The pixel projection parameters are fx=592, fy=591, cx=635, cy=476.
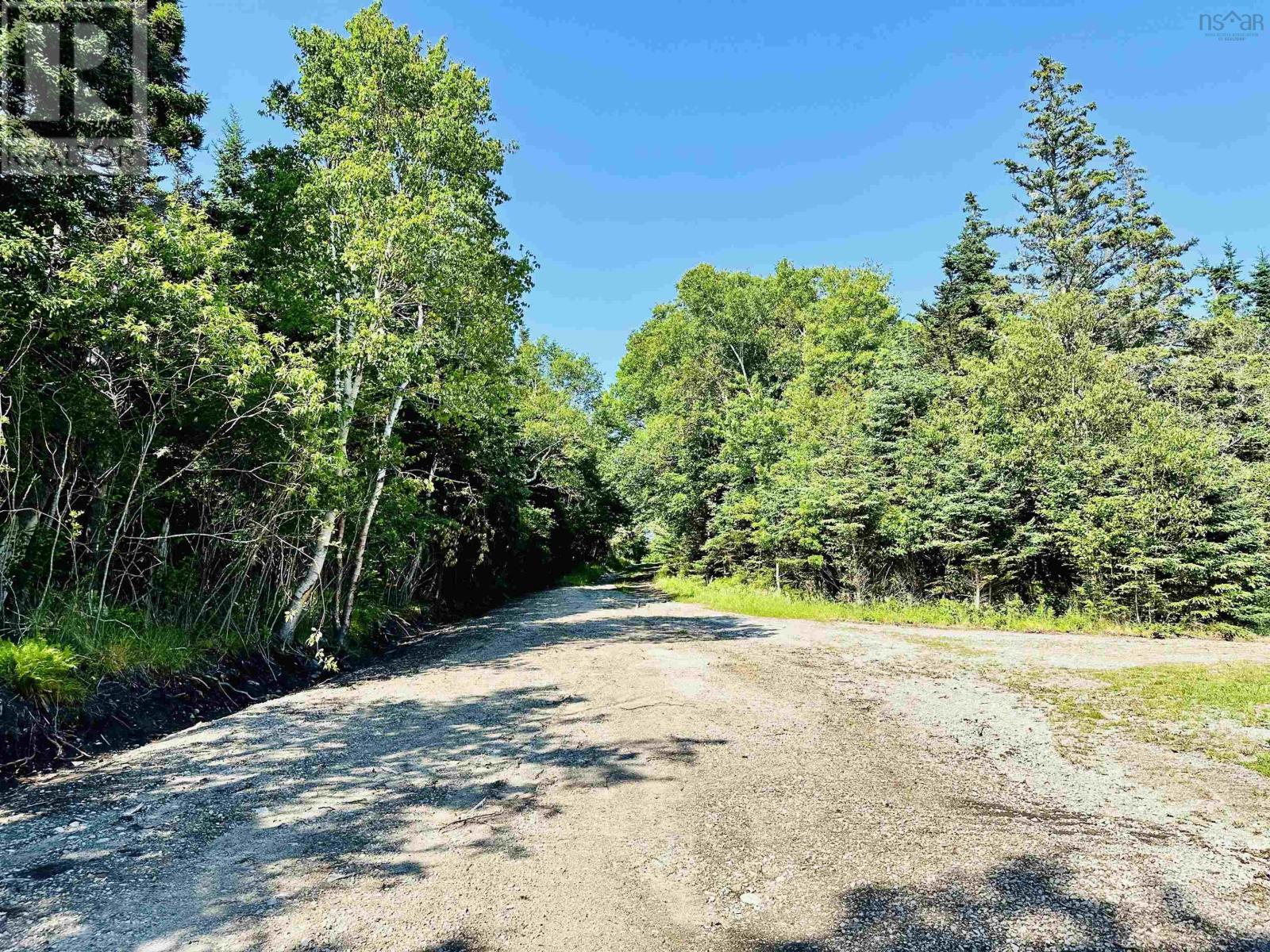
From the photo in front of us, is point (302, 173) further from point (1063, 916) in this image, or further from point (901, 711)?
point (1063, 916)

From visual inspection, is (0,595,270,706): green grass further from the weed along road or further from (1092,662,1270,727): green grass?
(1092,662,1270,727): green grass

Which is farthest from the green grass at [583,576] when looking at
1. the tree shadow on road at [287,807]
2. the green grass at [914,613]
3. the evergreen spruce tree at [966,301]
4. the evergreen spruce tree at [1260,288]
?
the evergreen spruce tree at [1260,288]

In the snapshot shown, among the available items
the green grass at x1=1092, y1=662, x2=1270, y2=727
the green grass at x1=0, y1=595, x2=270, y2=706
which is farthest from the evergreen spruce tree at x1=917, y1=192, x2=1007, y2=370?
the green grass at x1=0, y1=595, x2=270, y2=706

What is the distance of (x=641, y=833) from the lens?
10.7 ft

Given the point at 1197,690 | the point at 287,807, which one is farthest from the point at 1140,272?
the point at 287,807

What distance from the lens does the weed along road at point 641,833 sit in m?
2.39

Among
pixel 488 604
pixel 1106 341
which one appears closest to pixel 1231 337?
pixel 1106 341

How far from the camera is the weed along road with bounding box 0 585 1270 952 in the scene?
7.85 ft

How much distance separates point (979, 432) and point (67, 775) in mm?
17223

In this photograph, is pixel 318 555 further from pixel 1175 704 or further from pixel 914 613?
pixel 914 613

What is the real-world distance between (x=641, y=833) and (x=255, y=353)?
5940 millimetres

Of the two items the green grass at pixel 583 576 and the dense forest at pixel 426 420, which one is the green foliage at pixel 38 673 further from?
the green grass at pixel 583 576

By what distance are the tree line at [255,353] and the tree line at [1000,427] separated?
32.2 ft

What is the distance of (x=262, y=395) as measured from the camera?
6.99 m
